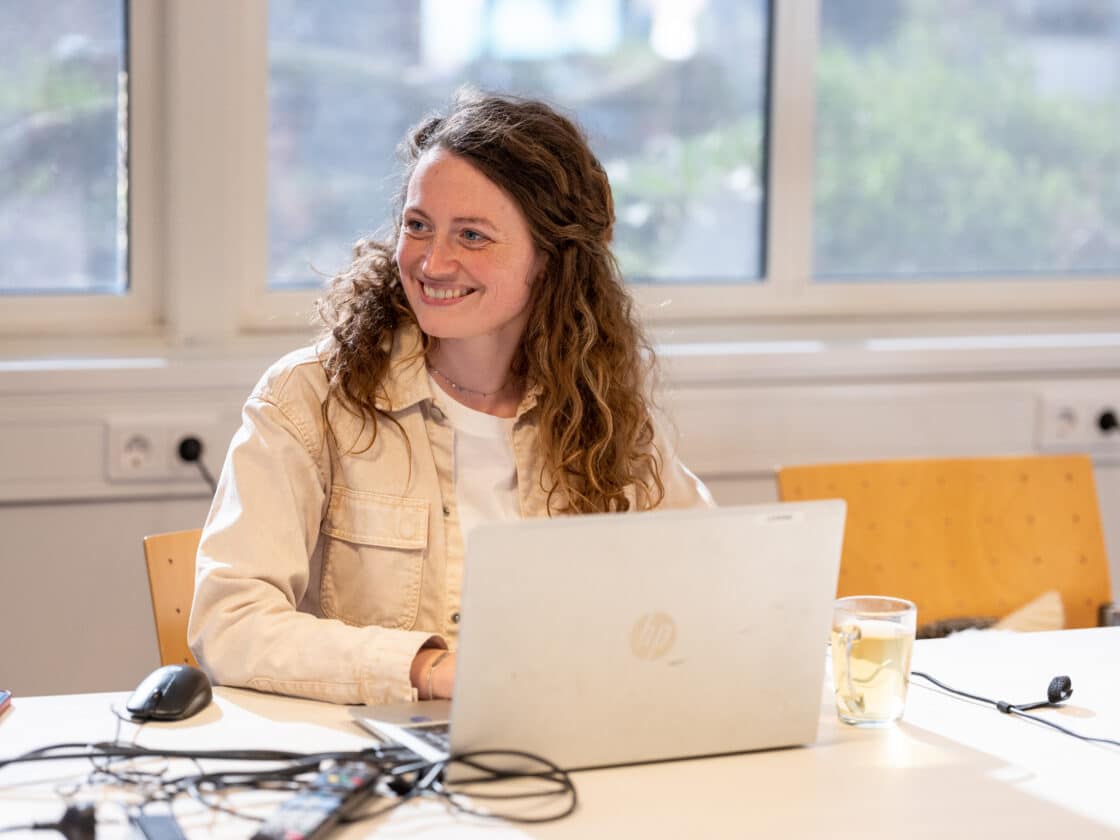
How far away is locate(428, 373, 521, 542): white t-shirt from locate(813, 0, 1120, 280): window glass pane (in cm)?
141

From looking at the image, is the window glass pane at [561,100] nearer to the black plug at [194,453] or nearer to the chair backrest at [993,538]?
the black plug at [194,453]

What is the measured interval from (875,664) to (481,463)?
0.64 m

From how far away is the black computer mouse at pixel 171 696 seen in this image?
146 centimetres

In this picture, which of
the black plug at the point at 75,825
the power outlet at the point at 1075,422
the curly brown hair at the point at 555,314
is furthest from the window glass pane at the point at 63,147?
the power outlet at the point at 1075,422

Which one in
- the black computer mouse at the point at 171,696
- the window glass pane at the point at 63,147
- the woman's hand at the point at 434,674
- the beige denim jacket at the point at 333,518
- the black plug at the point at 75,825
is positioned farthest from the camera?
the window glass pane at the point at 63,147

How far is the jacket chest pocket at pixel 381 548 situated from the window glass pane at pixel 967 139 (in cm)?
157

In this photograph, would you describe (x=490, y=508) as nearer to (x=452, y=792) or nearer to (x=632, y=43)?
(x=452, y=792)

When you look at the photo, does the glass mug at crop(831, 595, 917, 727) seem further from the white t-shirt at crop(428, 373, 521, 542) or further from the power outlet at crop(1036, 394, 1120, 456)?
the power outlet at crop(1036, 394, 1120, 456)

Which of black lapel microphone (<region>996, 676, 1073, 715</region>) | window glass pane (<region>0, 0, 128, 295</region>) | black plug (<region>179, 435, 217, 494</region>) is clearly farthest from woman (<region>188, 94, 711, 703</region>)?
window glass pane (<region>0, 0, 128, 295</region>)

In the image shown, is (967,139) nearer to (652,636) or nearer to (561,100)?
(561,100)

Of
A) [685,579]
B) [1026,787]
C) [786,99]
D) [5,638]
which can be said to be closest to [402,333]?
[685,579]

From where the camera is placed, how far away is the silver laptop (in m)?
1.26

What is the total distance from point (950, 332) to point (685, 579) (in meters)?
2.01

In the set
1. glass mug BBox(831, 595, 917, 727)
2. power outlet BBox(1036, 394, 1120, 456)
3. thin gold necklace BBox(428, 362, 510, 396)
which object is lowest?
glass mug BBox(831, 595, 917, 727)
